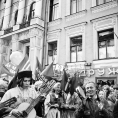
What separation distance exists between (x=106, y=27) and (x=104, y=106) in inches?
324

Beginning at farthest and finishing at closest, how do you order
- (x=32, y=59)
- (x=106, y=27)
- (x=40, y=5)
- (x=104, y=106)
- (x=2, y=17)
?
(x=2, y=17) < (x=40, y=5) < (x=32, y=59) < (x=106, y=27) < (x=104, y=106)

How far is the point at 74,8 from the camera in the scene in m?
12.7

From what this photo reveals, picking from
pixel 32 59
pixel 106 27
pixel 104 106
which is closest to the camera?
pixel 104 106

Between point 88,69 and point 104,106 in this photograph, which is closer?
point 104,106

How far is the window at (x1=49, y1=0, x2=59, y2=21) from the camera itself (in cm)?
1377

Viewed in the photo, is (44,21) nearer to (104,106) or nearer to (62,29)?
(62,29)

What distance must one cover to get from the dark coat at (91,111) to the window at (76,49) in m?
8.50

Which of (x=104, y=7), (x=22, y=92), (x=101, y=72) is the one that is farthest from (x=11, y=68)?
(x=104, y=7)

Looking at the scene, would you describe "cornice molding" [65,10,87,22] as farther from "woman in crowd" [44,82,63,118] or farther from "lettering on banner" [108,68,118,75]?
"woman in crowd" [44,82,63,118]

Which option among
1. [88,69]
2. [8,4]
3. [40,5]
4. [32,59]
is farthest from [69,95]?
[8,4]

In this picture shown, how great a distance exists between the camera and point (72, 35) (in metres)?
12.0

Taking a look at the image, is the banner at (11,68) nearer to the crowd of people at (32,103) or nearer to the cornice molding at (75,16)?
the crowd of people at (32,103)

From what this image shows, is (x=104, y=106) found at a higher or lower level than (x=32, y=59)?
lower

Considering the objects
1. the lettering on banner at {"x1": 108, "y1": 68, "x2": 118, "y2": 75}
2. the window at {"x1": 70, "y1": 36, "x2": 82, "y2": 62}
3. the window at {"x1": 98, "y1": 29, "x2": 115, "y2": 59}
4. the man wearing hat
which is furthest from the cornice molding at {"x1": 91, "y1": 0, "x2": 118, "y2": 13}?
the man wearing hat
